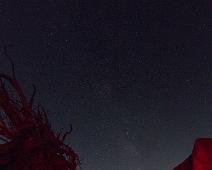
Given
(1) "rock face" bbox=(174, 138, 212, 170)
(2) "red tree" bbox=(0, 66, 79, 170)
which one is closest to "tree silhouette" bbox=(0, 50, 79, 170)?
(2) "red tree" bbox=(0, 66, 79, 170)

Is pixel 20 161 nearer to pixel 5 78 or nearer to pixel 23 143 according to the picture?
pixel 23 143

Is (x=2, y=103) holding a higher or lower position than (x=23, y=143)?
higher

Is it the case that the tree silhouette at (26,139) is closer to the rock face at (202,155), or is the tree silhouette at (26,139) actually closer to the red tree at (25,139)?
the red tree at (25,139)

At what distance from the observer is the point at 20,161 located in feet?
20.7

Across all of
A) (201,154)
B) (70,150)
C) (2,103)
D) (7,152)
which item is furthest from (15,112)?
(201,154)

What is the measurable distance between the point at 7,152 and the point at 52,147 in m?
1.00

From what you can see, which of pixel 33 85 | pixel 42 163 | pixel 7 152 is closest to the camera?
pixel 7 152

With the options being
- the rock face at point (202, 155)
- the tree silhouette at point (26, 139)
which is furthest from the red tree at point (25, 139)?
the rock face at point (202, 155)

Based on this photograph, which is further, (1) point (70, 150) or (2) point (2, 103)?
(1) point (70, 150)

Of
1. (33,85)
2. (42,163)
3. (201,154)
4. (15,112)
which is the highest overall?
(33,85)

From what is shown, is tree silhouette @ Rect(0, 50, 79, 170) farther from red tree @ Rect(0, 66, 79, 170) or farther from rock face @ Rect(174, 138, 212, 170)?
rock face @ Rect(174, 138, 212, 170)

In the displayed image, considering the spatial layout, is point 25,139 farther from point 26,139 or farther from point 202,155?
point 202,155

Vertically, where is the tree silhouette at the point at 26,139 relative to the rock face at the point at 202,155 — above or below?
above

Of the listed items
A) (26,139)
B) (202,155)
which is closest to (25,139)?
(26,139)
